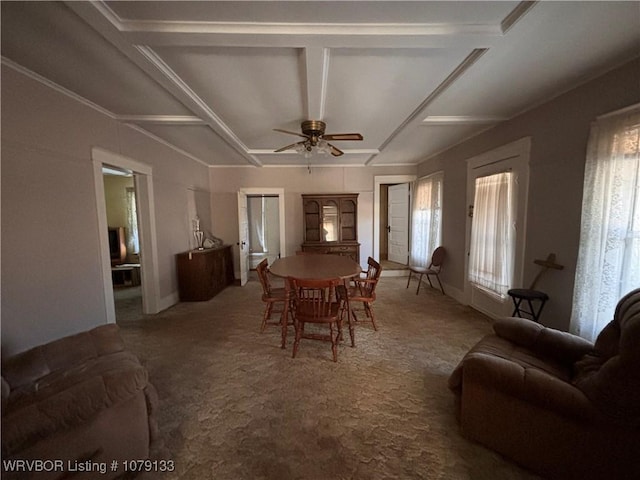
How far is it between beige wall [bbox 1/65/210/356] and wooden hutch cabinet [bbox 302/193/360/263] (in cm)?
353

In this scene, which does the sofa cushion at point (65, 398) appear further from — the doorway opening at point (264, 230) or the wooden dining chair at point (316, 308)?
the doorway opening at point (264, 230)

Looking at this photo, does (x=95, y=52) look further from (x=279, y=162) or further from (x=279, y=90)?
(x=279, y=162)

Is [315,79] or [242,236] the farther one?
[242,236]

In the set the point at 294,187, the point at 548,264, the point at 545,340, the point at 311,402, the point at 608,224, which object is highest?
the point at 294,187

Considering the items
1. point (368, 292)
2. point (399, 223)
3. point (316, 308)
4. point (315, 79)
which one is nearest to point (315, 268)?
point (316, 308)

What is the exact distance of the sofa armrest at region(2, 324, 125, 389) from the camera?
138cm

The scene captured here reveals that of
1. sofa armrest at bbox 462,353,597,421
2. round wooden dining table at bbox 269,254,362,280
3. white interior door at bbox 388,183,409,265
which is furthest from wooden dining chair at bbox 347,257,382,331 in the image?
white interior door at bbox 388,183,409,265

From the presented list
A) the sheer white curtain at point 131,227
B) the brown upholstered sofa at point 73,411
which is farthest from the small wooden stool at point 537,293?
the sheer white curtain at point 131,227

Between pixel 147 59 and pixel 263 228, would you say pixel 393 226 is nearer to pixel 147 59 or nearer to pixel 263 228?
pixel 263 228

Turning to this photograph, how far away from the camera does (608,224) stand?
1995 millimetres

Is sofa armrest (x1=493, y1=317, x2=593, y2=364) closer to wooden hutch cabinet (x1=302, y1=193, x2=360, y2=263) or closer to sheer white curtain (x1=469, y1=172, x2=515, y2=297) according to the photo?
sheer white curtain (x1=469, y1=172, x2=515, y2=297)

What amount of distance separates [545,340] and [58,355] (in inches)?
124

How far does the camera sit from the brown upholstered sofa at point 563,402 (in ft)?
3.87

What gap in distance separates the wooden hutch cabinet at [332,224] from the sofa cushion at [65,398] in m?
4.31
